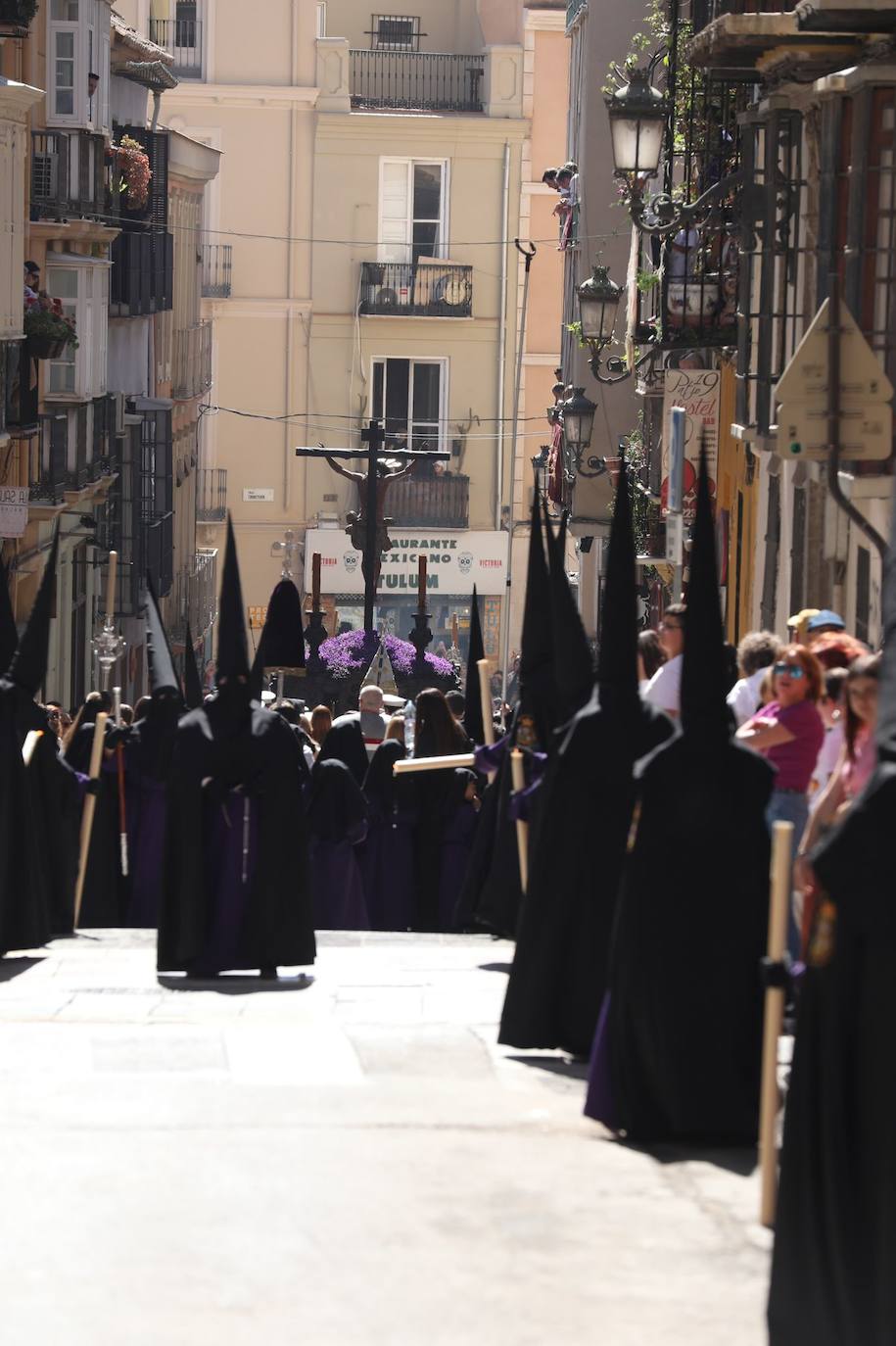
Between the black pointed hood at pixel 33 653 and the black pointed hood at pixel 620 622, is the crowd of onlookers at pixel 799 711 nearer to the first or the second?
the black pointed hood at pixel 620 622

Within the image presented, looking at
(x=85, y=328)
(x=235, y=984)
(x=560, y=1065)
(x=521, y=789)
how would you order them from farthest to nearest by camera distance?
(x=85, y=328)
(x=235, y=984)
(x=521, y=789)
(x=560, y=1065)

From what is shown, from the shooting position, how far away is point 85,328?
32.0 m

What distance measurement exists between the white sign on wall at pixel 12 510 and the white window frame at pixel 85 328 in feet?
15.6

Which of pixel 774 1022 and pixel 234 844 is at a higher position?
pixel 774 1022

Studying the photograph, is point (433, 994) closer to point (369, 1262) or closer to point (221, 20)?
point (369, 1262)

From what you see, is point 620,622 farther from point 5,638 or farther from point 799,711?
point 5,638

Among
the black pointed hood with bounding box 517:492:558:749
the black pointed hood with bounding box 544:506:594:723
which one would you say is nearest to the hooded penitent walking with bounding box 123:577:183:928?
the black pointed hood with bounding box 517:492:558:749

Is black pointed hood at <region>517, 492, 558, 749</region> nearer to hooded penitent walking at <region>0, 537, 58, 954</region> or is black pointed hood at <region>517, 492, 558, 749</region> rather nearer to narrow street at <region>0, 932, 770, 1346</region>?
narrow street at <region>0, 932, 770, 1346</region>

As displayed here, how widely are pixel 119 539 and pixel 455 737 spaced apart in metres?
21.1

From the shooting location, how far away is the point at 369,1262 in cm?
706

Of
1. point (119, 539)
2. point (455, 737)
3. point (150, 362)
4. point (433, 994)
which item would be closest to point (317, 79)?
point (150, 362)

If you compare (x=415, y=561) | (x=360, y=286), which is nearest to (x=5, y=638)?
(x=415, y=561)

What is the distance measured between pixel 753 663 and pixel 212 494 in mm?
35671

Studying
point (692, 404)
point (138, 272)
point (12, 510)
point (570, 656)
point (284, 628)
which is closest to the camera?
point (570, 656)
